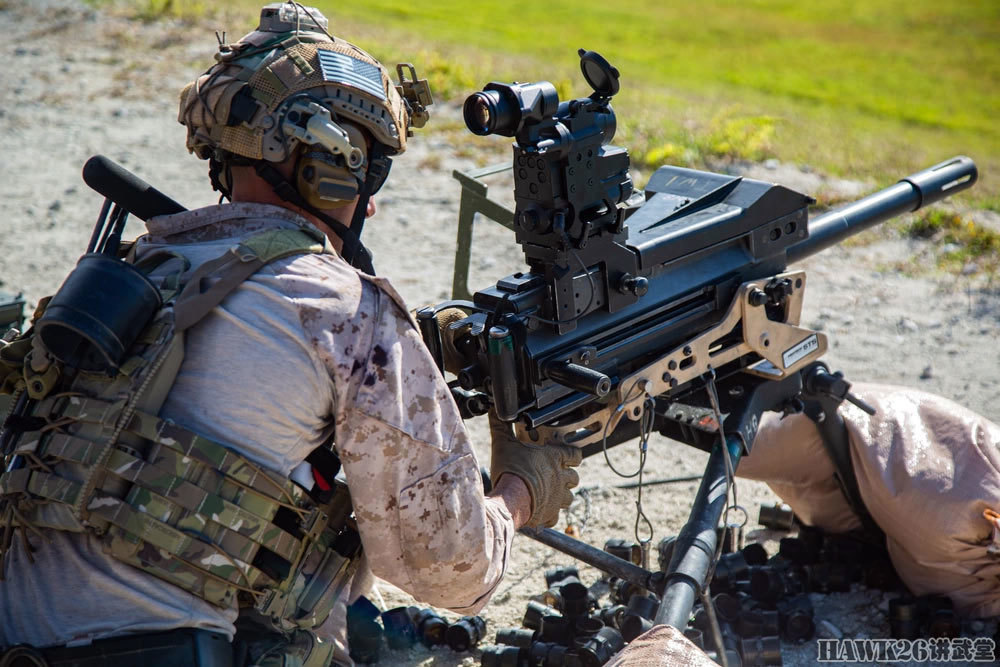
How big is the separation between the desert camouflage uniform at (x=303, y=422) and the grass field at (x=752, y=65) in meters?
7.43

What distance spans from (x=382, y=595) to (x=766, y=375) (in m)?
1.96

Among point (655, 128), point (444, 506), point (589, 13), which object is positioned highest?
point (589, 13)

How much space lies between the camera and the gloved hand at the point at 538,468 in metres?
3.42

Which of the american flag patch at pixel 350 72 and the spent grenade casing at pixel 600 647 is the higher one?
the american flag patch at pixel 350 72

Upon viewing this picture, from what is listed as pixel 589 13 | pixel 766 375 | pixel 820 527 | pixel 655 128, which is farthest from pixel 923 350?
pixel 589 13

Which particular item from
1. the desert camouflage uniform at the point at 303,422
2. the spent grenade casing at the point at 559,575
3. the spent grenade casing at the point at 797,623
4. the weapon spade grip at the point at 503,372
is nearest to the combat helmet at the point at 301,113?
the desert camouflage uniform at the point at 303,422

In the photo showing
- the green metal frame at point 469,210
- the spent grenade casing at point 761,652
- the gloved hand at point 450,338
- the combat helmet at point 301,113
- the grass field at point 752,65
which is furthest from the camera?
the grass field at point 752,65

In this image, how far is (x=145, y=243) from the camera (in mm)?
3049

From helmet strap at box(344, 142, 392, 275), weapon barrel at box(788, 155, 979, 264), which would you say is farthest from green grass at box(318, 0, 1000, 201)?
helmet strap at box(344, 142, 392, 275)

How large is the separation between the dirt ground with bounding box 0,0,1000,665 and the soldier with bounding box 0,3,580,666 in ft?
5.05

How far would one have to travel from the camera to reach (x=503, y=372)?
3166mm

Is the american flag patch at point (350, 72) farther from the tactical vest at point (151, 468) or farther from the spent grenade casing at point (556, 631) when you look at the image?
the spent grenade casing at point (556, 631)

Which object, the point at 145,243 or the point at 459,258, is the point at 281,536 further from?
the point at 459,258

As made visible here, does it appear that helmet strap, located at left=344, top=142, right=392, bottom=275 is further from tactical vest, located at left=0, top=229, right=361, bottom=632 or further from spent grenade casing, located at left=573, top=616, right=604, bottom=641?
spent grenade casing, located at left=573, top=616, right=604, bottom=641
